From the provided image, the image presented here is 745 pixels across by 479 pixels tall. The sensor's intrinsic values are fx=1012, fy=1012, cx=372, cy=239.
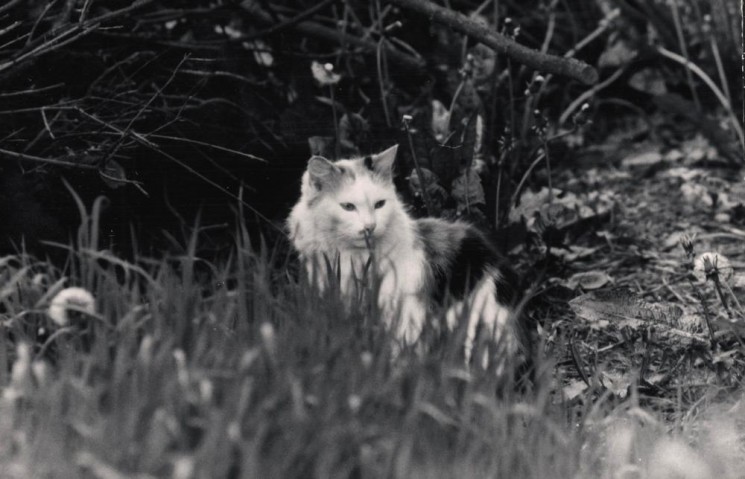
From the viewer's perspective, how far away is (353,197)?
3.35 m

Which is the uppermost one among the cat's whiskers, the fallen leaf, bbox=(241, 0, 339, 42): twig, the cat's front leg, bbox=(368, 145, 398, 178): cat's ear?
bbox=(241, 0, 339, 42): twig

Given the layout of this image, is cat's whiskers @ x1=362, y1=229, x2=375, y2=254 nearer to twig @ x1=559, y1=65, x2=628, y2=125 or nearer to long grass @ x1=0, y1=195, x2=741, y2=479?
long grass @ x1=0, y1=195, x2=741, y2=479

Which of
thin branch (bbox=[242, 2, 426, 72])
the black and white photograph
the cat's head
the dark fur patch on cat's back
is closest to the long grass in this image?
the black and white photograph

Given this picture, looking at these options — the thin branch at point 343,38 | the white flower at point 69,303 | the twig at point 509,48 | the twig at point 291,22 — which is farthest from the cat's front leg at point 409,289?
the thin branch at point 343,38

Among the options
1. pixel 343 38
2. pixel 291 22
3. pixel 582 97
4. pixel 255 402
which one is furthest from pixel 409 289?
pixel 582 97

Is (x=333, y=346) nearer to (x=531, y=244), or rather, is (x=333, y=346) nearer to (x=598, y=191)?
(x=531, y=244)

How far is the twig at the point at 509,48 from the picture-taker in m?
3.35

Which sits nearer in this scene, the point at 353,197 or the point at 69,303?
the point at 69,303

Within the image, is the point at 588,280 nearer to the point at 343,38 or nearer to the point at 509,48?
the point at 509,48

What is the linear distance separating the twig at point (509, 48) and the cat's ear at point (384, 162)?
49cm

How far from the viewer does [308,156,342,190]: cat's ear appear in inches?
131

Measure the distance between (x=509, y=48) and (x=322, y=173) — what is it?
77cm

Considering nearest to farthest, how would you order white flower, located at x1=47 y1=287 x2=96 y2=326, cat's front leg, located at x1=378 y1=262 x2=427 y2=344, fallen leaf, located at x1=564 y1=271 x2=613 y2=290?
white flower, located at x1=47 y1=287 x2=96 y2=326, cat's front leg, located at x1=378 y1=262 x2=427 y2=344, fallen leaf, located at x1=564 y1=271 x2=613 y2=290

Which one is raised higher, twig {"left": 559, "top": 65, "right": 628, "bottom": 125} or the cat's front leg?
twig {"left": 559, "top": 65, "right": 628, "bottom": 125}
